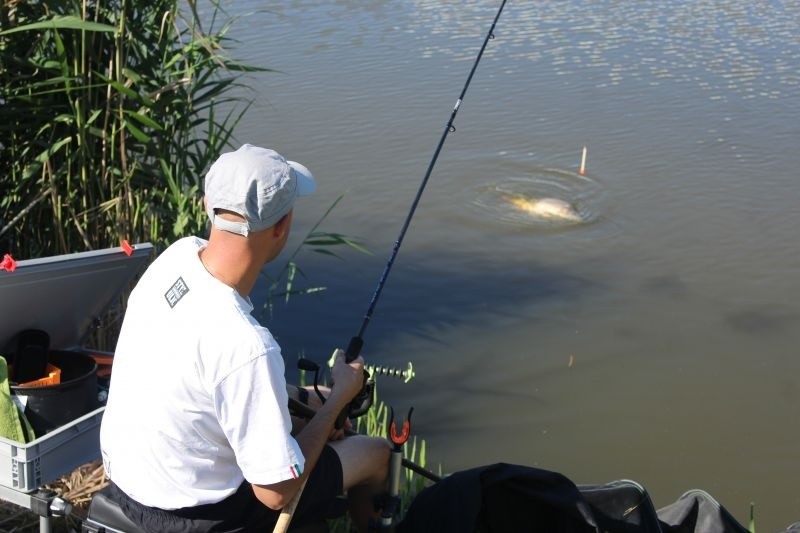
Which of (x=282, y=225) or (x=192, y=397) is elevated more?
(x=282, y=225)

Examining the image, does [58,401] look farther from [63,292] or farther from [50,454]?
[63,292]

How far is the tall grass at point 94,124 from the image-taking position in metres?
4.11

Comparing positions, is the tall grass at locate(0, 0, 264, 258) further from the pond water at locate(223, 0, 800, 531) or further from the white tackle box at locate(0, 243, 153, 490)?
the pond water at locate(223, 0, 800, 531)

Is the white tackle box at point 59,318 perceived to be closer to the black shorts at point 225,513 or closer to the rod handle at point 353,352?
the black shorts at point 225,513

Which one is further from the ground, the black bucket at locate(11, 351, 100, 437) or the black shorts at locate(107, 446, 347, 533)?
the black shorts at locate(107, 446, 347, 533)

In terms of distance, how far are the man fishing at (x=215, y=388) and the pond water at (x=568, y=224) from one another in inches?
99.9

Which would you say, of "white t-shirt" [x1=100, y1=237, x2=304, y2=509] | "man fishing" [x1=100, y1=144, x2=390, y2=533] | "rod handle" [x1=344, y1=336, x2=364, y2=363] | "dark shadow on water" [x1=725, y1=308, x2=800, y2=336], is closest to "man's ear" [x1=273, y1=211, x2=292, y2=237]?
"man fishing" [x1=100, y1=144, x2=390, y2=533]

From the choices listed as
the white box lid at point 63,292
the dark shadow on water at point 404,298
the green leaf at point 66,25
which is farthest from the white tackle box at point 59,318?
the dark shadow on water at point 404,298

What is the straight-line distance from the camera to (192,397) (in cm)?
215

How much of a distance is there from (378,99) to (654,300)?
364cm

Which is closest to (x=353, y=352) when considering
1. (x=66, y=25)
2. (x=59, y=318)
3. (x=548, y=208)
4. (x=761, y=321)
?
(x=59, y=318)

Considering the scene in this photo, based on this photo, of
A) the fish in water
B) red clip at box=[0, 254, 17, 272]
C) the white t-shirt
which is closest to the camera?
the white t-shirt

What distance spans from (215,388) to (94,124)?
242 centimetres

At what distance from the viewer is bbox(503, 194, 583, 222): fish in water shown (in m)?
7.28
